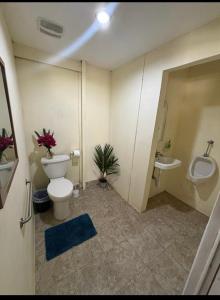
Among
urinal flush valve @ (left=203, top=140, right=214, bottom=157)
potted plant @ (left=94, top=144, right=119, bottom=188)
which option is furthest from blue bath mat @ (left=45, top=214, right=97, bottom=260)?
urinal flush valve @ (left=203, top=140, right=214, bottom=157)

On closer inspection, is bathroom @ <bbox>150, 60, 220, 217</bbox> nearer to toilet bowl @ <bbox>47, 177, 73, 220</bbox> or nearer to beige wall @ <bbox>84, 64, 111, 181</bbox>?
beige wall @ <bbox>84, 64, 111, 181</bbox>

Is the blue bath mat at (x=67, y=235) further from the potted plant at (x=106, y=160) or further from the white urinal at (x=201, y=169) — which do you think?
the white urinal at (x=201, y=169)

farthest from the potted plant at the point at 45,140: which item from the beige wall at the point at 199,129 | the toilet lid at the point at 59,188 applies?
the beige wall at the point at 199,129

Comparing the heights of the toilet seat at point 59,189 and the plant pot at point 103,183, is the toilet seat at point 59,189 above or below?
above

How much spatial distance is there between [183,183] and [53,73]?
285 centimetres

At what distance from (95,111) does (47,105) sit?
0.82 m

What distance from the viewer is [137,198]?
2.05m

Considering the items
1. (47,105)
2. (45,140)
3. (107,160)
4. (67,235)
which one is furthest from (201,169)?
(47,105)

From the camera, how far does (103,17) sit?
1.07 meters

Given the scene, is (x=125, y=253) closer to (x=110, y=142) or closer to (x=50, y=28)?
(x=110, y=142)

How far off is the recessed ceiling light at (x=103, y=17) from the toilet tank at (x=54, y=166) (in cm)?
170

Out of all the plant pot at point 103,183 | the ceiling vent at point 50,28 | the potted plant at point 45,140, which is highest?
the ceiling vent at point 50,28

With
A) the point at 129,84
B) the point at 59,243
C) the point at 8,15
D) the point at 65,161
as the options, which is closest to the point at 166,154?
the point at 129,84

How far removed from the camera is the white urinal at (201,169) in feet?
6.08
